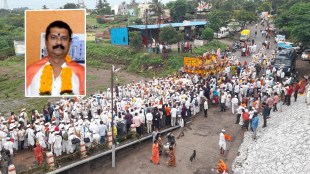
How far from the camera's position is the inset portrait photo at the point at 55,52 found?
897 centimetres

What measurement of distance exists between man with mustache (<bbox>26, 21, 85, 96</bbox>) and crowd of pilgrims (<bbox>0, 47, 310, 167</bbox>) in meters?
4.15

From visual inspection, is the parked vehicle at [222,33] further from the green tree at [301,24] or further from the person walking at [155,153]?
the person walking at [155,153]

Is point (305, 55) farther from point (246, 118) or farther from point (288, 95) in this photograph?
point (246, 118)

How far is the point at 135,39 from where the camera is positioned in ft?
115

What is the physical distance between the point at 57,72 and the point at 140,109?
7126 millimetres

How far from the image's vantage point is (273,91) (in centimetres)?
1894

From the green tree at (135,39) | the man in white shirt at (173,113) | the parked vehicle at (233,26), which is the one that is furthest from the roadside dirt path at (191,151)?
the parked vehicle at (233,26)

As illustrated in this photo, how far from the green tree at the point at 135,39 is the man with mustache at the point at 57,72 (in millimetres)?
26038

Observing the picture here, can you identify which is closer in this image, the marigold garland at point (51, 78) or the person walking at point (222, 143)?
the marigold garland at point (51, 78)

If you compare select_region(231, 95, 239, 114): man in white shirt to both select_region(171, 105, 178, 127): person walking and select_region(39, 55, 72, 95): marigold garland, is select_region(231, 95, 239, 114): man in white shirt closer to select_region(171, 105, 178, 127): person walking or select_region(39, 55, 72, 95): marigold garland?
select_region(171, 105, 178, 127): person walking

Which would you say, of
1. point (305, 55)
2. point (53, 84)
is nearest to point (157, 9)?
point (305, 55)

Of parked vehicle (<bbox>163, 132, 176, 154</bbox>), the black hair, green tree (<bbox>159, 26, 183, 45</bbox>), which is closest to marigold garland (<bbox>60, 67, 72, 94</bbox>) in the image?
the black hair

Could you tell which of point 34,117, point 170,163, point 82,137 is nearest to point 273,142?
point 170,163

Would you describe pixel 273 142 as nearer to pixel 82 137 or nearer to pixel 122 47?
pixel 82 137
